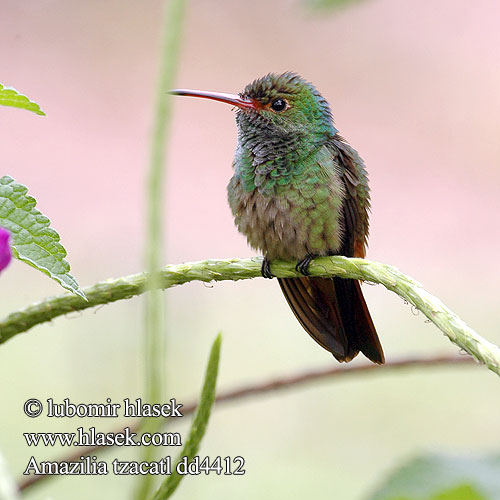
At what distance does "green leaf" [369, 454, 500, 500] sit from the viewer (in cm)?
119

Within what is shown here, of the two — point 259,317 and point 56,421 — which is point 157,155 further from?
point 259,317

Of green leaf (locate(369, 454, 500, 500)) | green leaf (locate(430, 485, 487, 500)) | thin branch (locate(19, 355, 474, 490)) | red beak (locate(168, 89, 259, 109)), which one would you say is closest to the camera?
green leaf (locate(430, 485, 487, 500))

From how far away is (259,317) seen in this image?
5.58 meters

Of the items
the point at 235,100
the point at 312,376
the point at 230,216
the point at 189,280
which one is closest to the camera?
the point at 189,280

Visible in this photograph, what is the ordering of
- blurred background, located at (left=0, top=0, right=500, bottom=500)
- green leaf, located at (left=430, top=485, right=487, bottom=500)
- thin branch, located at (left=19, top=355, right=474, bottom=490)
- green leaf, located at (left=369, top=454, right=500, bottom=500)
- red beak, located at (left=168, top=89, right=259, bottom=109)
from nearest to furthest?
green leaf, located at (left=430, top=485, right=487, bottom=500)
green leaf, located at (left=369, top=454, right=500, bottom=500)
thin branch, located at (left=19, top=355, right=474, bottom=490)
red beak, located at (left=168, top=89, right=259, bottom=109)
blurred background, located at (left=0, top=0, right=500, bottom=500)

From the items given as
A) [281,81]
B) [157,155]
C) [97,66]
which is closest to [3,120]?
[97,66]

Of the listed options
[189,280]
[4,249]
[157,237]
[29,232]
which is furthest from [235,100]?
[157,237]

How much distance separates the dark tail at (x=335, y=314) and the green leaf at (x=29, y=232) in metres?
0.68

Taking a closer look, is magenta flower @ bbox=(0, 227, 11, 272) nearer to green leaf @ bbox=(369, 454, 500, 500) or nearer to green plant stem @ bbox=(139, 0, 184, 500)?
green plant stem @ bbox=(139, 0, 184, 500)

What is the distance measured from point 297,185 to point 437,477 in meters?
0.72

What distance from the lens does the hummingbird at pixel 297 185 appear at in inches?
65.4

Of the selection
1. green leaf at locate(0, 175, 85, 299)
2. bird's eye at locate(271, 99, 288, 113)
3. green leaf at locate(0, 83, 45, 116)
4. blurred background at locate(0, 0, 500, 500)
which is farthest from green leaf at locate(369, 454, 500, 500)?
blurred background at locate(0, 0, 500, 500)

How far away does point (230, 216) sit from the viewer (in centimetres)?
640

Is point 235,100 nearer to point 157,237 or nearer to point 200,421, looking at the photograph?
point 200,421
